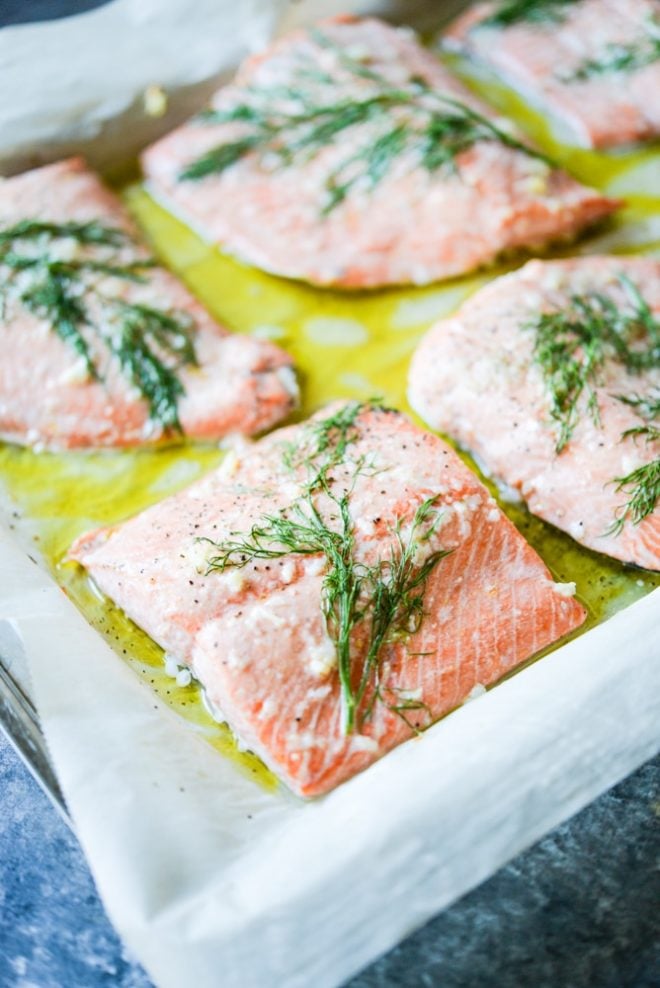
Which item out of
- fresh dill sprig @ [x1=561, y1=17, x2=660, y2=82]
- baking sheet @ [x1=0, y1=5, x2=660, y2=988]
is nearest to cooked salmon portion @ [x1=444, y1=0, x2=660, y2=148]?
fresh dill sprig @ [x1=561, y1=17, x2=660, y2=82]

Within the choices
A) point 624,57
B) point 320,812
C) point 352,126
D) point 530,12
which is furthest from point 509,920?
point 530,12

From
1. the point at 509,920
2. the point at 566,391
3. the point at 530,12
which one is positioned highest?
the point at 530,12

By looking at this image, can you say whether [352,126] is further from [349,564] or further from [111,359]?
[349,564]

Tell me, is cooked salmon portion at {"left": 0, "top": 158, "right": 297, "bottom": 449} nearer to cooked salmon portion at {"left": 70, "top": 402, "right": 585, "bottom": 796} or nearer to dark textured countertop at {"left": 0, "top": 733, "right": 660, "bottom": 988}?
cooked salmon portion at {"left": 70, "top": 402, "right": 585, "bottom": 796}

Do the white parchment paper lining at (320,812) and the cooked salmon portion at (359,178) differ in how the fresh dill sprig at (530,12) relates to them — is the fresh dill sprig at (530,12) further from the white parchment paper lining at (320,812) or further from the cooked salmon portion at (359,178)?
the white parchment paper lining at (320,812)

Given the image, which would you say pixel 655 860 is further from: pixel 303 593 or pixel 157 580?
pixel 157 580
